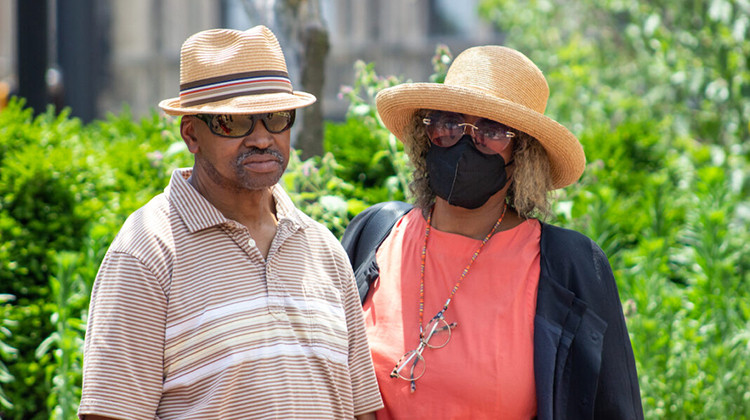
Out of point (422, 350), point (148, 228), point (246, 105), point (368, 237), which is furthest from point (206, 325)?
point (368, 237)

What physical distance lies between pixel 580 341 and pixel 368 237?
31.9 inches

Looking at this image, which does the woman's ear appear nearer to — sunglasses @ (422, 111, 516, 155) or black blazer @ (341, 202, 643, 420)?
sunglasses @ (422, 111, 516, 155)

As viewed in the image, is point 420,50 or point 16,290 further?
point 420,50

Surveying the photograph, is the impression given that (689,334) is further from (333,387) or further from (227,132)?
(227,132)

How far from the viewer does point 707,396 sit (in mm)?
4273

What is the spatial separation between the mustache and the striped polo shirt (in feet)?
0.47

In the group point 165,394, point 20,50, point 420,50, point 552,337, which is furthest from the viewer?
point 420,50

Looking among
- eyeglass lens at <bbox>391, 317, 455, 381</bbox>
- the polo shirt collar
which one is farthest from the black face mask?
the polo shirt collar

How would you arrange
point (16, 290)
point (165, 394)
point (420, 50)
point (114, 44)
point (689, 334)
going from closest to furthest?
point (165, 394), point (16, 290), point (689, 334), point (420, 50), point (114, 44)

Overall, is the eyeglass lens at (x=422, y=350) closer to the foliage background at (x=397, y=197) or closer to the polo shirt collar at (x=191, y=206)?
the polo shirt collar at (x=191, y=206)

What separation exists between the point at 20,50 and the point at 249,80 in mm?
5008

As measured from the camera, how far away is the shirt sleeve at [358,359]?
8.08ft

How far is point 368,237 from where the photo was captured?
3.00 metres

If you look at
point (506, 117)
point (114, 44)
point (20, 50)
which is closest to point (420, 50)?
point (114, 44)
